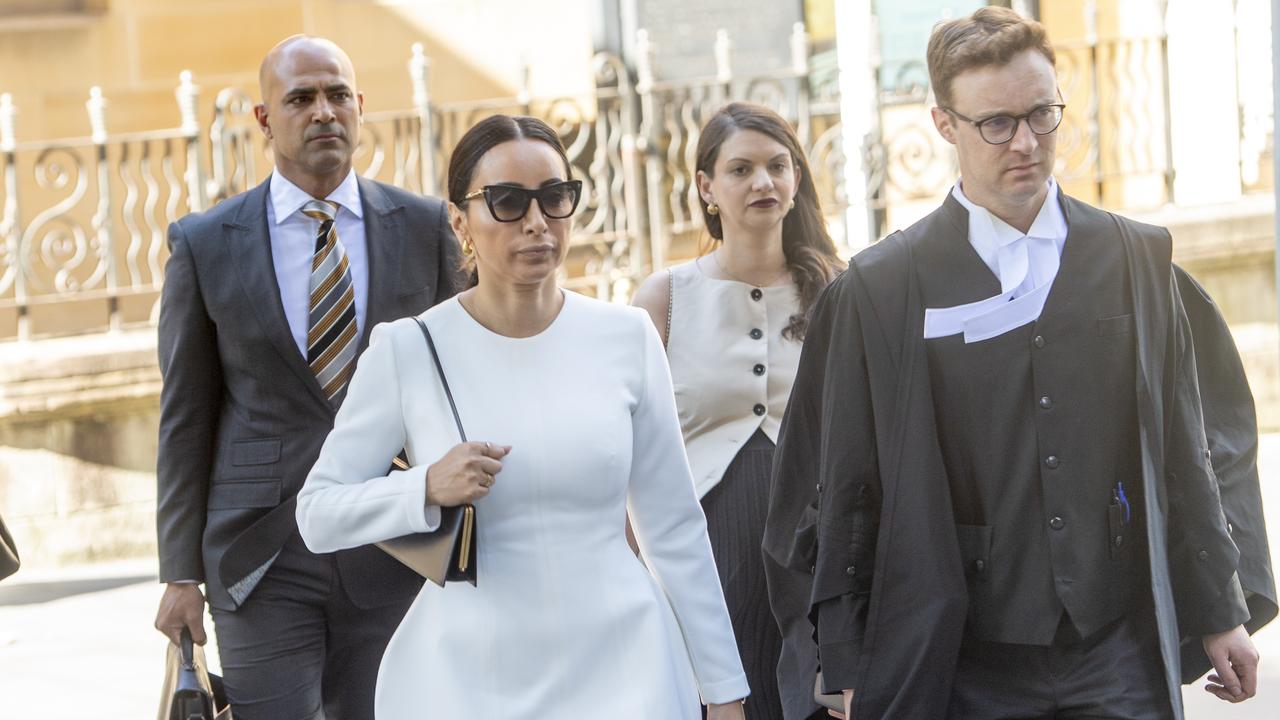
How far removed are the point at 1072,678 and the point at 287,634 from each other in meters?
2.06

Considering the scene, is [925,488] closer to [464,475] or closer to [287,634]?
[464,475]

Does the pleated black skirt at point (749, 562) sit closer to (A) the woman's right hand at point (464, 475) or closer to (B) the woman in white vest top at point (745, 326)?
(B) the woman in white vest top at point (745, 326)

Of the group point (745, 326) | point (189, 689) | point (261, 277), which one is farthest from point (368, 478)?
point (745, 326)

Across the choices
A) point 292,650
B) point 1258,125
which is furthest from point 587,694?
point 1258,125

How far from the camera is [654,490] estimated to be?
11.1 feet

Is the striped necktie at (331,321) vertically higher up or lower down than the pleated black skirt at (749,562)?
higher up

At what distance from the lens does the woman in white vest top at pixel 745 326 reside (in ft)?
15.2

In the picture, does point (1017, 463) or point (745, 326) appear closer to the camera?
point (1017, 463)

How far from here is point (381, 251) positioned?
14.7ft

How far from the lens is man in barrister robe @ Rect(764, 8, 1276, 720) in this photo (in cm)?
309

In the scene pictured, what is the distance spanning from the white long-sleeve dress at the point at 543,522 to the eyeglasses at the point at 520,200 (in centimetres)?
21

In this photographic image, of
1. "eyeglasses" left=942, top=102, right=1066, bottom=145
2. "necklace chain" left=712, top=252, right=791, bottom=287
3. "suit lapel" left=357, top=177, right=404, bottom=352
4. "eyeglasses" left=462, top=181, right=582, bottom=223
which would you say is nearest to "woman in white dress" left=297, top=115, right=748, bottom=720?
"eyeglasses" left=462, top=181, right=582, bottom=223

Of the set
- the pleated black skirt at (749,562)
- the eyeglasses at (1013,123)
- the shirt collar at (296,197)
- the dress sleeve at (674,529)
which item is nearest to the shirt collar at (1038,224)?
the eyeglasses at (1013,123)

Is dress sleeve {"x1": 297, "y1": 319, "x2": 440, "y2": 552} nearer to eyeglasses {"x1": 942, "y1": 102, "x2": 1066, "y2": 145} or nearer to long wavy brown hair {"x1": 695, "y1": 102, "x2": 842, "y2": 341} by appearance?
eyeglasses {"x1": 942, "y1": 102, "x2": 1066, "y2": 145}
